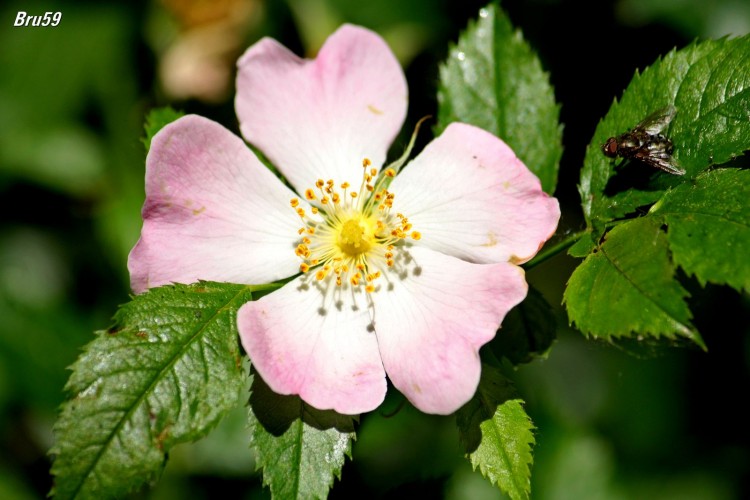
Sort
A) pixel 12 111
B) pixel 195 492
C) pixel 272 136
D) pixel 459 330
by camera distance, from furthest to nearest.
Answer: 1. pixel 12 111
2. pixel 195 492
3. pixel 272 136
4. pixel 459 330

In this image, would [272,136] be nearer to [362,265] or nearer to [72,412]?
[362,265]

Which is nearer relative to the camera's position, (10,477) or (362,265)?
(362,265)

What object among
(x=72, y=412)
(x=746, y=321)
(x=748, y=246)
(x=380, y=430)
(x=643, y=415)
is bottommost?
(x=643, y=415)

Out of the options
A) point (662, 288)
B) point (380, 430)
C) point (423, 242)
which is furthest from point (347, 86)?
point (380, 430)

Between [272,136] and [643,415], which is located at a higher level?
[272,136]

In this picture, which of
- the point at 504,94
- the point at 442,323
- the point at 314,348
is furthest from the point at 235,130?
the point at 442,323

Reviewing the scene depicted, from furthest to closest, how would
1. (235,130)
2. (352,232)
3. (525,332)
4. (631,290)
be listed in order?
(235,130)
(352,232)
(525,332)
(631,290)

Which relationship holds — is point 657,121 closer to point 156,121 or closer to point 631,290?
point 631,290
